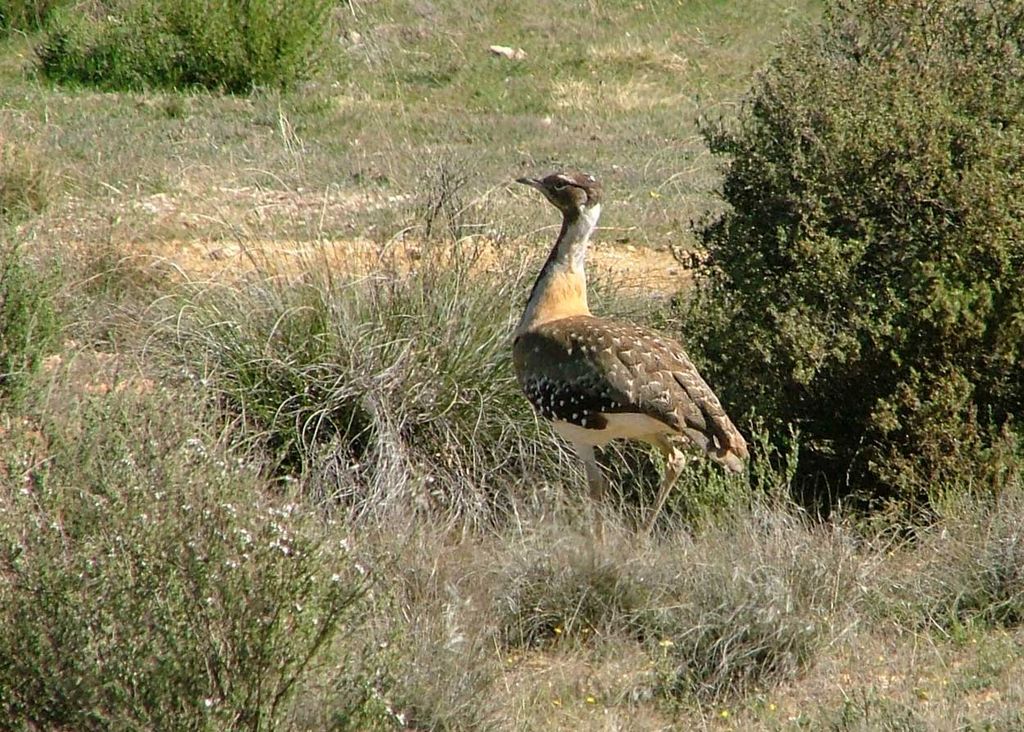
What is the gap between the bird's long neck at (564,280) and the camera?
23.9ft

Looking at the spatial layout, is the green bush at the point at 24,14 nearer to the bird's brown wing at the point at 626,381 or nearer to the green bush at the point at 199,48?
the green bush at the point at 199,48

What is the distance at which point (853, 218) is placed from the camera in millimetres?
7207

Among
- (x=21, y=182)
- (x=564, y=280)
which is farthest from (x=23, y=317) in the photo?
(x=21, y=182)

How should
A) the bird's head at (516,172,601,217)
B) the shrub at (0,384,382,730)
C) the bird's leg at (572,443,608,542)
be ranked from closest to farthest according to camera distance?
1. the shrub at (0,384,382,730)
2. the bird's leg at (572,443,608,542)
3. the bird's head at (516,172,601,217)

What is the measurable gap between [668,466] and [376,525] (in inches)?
55.7

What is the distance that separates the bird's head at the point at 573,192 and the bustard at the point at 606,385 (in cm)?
13

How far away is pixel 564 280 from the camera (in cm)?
735

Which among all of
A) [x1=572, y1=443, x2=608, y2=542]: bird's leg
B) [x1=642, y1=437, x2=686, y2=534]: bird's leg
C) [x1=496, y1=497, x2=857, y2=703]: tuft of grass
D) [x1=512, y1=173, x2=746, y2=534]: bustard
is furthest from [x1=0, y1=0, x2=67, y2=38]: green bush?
[x1=496, y1=497, x2=857, y2=703]: tuft of grass

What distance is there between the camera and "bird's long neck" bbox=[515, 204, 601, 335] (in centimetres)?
729

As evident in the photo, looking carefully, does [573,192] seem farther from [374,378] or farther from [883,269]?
[883,269]

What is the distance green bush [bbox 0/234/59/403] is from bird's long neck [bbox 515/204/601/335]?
2.32 meters

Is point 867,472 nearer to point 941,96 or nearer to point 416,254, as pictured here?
point 941,96

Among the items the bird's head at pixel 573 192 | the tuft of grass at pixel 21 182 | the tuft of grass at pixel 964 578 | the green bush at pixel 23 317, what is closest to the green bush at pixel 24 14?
the tuft of grass at pixel 21 182

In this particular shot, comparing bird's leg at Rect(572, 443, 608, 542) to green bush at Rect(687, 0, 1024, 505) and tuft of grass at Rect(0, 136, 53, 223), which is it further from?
tuft of grass at Rect(0, 136, 53, 223)
